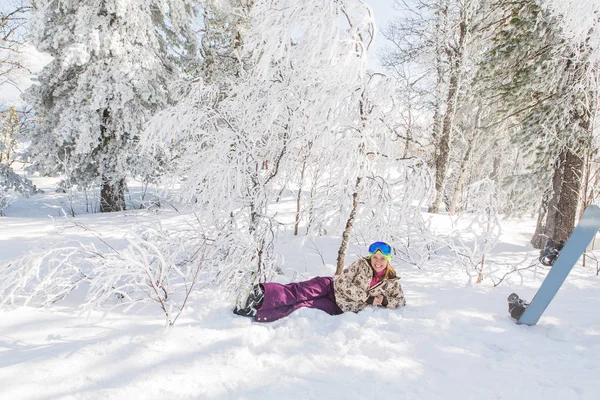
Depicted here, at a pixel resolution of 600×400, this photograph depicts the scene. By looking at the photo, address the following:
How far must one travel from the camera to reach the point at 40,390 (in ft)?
6.08

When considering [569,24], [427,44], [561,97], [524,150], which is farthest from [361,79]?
[427,44]

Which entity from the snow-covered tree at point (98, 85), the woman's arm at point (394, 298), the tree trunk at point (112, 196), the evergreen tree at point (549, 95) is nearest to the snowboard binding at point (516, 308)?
the woman's arm at point (394, 298)

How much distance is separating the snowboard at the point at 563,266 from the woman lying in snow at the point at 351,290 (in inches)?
44.3

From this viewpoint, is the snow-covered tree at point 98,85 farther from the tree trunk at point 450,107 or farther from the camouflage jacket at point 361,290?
the tree trunk at point 450,107

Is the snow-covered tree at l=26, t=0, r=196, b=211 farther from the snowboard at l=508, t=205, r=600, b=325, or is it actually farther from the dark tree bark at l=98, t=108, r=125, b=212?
the snowboard at l=508, t=205, r=600, b=325

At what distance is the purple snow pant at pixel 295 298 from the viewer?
301 cm

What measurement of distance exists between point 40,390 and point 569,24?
6848 millimetres

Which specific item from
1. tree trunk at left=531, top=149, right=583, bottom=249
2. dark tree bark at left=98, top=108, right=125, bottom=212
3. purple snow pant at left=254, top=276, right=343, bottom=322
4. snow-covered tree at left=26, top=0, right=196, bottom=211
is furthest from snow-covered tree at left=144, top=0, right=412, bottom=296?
dark tree bark at left=98, top=108, right=125, bottom=212

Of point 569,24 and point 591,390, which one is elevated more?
point 569,24

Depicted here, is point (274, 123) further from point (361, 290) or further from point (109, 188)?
point (109, 188)

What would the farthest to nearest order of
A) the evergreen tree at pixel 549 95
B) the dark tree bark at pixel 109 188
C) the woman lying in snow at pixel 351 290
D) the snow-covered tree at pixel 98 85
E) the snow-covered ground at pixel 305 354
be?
the dark tree bark at pixel 109 188, the snow-covered tree at pixel 98 85, the evergreen tree at pixel 549 95, the woman lying in snow at pixel 351 290, the snow-covered ground at pixel 305 354

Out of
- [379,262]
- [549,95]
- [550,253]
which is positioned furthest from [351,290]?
[549,95]

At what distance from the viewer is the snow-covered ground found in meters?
2.03

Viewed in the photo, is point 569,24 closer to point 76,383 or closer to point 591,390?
point 591,390
